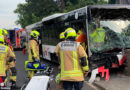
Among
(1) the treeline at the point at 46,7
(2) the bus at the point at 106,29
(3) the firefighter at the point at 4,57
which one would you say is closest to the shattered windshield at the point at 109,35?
(2) the bus at the point at 106,29

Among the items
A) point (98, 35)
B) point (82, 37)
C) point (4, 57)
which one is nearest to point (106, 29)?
point (98, 35)

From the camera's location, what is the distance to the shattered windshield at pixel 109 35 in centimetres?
784

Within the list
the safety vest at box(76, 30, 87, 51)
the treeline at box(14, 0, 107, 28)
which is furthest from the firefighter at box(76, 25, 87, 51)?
the treeline at box(14, 0, 107, 28)

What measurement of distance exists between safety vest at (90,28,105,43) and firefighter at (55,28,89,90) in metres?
3.63

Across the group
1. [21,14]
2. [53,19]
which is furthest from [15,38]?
[21,14]

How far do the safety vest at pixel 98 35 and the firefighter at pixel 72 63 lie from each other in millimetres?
3634

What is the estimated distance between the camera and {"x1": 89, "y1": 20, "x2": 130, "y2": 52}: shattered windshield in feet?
25.7

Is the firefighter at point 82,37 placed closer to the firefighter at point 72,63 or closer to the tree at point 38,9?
the firefighter at point 72,63

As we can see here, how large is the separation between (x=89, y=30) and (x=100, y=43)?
2.52 ft

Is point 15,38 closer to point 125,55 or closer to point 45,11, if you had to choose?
point 45,11

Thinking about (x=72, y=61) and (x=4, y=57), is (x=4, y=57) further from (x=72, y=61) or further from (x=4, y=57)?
(x=72, y=61)

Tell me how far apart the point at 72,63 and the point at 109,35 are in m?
4.41

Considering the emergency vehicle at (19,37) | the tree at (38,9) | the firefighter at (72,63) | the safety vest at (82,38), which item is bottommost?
the firefighter at (72,63)

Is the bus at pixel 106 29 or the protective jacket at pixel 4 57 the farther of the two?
the bus at pixel 106 29
